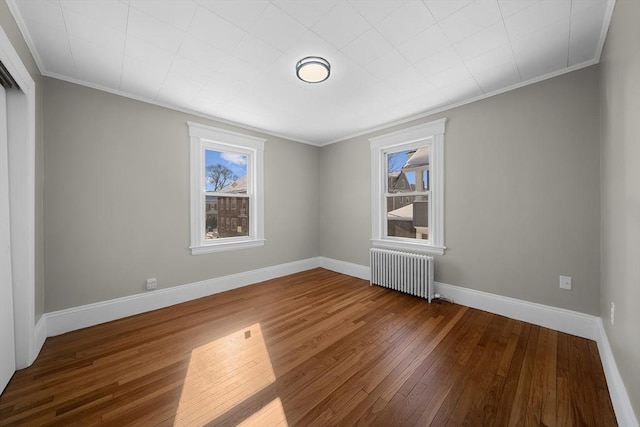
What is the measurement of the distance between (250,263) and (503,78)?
4.05 m

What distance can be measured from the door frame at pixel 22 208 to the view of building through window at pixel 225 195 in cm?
176

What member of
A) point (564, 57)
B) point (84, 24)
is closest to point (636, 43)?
point (564, 57)

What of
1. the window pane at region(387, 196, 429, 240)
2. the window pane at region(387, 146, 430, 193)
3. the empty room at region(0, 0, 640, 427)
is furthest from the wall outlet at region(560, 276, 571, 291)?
the window pane at region(387, 146, 430, 193)

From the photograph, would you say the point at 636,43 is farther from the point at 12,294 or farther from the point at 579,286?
the point at 12,294

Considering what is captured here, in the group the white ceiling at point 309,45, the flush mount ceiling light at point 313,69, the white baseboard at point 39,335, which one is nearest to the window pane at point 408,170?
the white ceiling at point 309,45

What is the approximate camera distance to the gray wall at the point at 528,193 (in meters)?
2.24

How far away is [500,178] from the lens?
272 centimetres

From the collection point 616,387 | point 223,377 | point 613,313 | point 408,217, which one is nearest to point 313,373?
point 223,377

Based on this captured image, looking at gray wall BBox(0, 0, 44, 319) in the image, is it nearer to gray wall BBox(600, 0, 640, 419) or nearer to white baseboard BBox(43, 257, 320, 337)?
white baseboard BBox(43, 257, 320, 337)

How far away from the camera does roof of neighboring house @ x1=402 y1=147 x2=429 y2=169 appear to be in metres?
3.46

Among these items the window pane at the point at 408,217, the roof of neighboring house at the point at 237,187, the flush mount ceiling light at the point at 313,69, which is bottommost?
the window pane at the point at 408,217

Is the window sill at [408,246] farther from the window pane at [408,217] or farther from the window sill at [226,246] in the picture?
the window sill at [226,246]

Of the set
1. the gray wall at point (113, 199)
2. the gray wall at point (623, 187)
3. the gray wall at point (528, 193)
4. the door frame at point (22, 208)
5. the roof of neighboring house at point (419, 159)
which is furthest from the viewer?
the roof of neighboring house at point (419, 159)

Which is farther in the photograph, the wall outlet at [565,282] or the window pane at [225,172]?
the window pane at [225,172]
